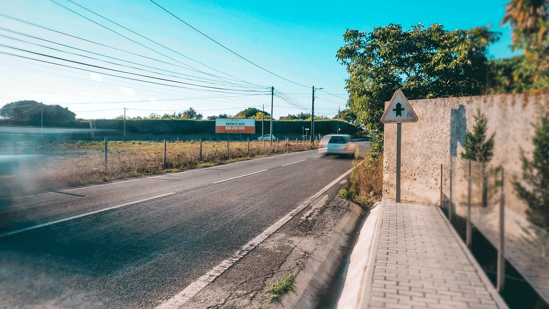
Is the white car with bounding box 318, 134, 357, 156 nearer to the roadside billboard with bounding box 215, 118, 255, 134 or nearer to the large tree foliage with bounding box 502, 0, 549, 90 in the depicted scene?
the large tree foliage with bounding box 502, 0, 549, 90

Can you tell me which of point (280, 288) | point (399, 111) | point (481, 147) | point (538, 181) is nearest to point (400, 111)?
point (399, 111)

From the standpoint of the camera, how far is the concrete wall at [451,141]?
2838mm

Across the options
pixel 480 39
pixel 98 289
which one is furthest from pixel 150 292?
pixel 480 39

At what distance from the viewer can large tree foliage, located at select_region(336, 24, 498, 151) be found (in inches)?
297

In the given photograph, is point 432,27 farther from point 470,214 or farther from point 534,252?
point 534,252

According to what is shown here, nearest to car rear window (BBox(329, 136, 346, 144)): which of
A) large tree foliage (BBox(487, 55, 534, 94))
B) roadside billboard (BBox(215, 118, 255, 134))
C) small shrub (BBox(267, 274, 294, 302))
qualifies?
large tree foliage (BBox(487, 55, 534, 94))

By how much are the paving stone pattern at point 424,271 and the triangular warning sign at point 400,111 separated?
2.12 metres

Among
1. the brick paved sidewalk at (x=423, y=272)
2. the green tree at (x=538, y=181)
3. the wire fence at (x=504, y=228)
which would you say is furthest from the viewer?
the brick paved sidewalk at (x=423, y=272)

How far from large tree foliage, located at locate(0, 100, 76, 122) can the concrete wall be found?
115 ft

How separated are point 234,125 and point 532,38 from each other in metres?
57.7

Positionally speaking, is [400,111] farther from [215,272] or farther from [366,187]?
[215,272]

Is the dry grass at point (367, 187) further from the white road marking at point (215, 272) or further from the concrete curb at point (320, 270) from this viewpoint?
the white road marking at point (215, 272)

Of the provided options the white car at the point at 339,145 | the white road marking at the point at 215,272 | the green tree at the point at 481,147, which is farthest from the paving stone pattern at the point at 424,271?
the white car at the point at 339,145

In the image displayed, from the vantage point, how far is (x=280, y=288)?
138 inches
